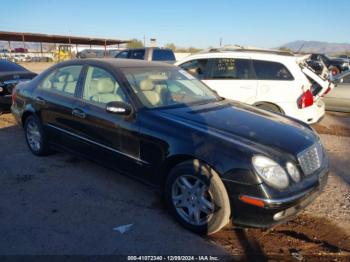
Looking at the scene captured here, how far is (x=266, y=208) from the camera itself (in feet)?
9.25

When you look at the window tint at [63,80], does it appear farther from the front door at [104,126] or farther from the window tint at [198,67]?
the window tint at [198,67]

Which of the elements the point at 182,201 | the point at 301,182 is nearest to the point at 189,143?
the point at 182,201

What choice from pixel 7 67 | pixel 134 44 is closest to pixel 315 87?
pixel 7 67

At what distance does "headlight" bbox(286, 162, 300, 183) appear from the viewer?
2.94 m

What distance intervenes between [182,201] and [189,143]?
623 millimetres

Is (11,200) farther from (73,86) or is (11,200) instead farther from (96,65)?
(96,65)

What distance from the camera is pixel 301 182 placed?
3.00 metres

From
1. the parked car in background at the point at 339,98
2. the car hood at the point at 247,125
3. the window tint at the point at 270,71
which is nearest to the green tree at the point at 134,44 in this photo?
the parked car in background at the point at 339,98

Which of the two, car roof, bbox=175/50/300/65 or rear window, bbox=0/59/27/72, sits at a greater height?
car roof, bbox=175/50/300/65

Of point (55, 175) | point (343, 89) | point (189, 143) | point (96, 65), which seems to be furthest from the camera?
point (343, 89)

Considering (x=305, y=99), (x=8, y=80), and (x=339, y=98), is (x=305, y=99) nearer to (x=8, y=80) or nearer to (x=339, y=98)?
(x=339, y=98)

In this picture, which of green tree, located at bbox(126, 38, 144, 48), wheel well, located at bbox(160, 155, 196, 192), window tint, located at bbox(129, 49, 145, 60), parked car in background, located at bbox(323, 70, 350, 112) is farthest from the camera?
green tree, located at bbox(126, 38, 144, 48)

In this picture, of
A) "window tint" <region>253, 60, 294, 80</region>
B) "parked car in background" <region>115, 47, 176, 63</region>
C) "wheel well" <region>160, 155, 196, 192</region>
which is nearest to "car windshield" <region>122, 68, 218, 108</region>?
"wheel well" <region>160, 155, 196, 192</region>

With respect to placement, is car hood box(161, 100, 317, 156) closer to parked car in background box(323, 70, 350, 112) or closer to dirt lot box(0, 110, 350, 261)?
dirt lot box(0, 110, 350, 261)
